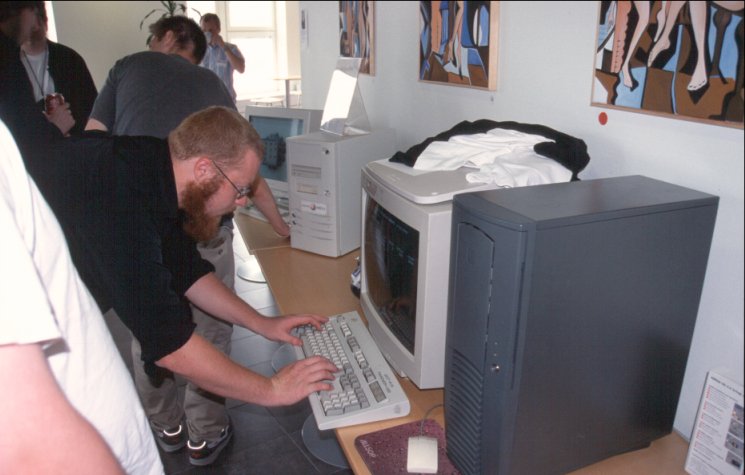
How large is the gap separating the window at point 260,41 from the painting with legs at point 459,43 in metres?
5.79

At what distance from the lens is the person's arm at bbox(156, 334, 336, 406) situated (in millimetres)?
1017

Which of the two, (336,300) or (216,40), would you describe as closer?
(336,300)

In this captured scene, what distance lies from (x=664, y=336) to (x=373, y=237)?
61cm

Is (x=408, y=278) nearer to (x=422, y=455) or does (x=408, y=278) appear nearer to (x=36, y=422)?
(x=422, y=455)

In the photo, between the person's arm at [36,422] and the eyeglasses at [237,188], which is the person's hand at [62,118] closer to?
the eyeglasses at [237,188]

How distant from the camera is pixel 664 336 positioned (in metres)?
0.81

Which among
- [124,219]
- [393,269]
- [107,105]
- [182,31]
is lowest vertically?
[393,269]

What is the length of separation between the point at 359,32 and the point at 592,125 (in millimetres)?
1437

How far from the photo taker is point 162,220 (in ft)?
3.88

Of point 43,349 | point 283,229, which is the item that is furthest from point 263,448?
point 43,349

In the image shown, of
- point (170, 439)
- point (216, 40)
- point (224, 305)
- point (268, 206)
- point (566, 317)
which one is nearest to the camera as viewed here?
point (566, 317)

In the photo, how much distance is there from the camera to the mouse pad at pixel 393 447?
0.84m

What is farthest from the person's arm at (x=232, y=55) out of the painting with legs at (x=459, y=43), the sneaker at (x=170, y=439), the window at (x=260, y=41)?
the sneaker at (x=170, y=439)

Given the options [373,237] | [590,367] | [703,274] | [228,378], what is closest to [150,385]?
[228,378]
